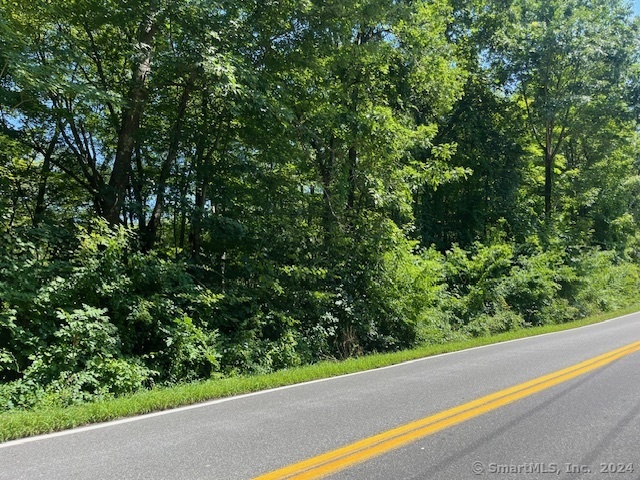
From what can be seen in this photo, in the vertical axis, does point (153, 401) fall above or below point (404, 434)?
above

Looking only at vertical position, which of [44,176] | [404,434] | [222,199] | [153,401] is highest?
[44,176]

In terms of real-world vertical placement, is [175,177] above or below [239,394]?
above

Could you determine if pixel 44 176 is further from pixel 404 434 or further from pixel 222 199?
pixel 404 434

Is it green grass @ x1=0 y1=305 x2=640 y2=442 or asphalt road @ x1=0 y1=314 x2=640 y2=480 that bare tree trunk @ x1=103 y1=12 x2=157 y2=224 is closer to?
green grass @ x1=0 y1=305 x2=640 y2=442

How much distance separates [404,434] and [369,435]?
348 mm

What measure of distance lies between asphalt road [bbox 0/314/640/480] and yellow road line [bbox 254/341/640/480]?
0.10 metres

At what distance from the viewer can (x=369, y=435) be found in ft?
15.5

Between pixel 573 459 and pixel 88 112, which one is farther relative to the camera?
pixel 88 112

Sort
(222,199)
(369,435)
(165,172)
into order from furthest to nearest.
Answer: (165,172), (222,199), (369,435)

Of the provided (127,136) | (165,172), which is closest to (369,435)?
Answer: (127,136)

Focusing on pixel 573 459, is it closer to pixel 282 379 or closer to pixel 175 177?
pixel 282 379

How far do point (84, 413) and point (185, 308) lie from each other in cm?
406

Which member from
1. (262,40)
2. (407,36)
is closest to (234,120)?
(262,40)

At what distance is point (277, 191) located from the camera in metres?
12.3
